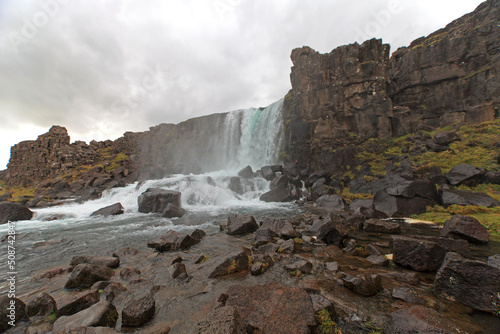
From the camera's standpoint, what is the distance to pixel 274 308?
401cm

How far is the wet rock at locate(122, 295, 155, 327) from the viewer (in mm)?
4168

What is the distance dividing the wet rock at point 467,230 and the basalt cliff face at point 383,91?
58.8 feet

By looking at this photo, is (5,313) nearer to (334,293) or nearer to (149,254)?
(149,254)

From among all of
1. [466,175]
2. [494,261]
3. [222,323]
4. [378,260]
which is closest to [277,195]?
[466,175]

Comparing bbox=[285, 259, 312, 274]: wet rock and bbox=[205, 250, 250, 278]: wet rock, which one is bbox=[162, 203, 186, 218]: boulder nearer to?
bbox=[205, 250, 250, 278]: wet rock

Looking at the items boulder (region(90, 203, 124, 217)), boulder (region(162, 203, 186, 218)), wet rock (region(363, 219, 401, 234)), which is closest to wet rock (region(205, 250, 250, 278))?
wet rock (region(363, 219, 401, 234))

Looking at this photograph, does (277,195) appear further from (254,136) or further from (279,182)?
(254,136)

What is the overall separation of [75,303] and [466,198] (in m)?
19.0

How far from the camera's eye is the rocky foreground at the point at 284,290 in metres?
3.75

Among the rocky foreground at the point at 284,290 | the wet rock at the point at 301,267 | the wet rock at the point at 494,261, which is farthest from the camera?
the wet rock at the point at 301,267

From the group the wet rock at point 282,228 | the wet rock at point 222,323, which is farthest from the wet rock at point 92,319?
the wet rock at point 282,228

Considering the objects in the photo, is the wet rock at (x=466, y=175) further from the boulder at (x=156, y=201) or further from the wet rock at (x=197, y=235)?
the boulder at (x=156, y=201)

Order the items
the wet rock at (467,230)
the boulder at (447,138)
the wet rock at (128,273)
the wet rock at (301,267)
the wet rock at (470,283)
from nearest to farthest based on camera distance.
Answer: the wet rock at (470,283)
the wet rock at (301,267)
the wet rock at (128,273)
the wet rock at (467,230)
the boulder at (447,138)

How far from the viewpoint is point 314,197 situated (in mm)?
23031
